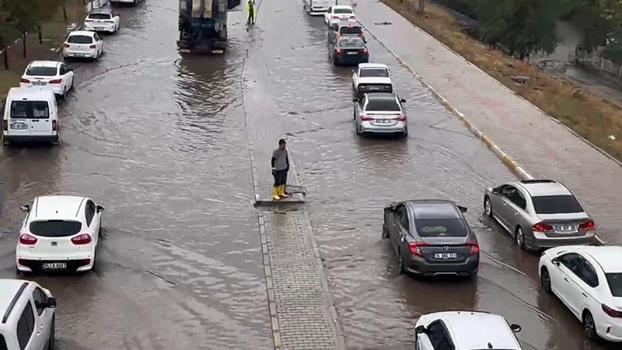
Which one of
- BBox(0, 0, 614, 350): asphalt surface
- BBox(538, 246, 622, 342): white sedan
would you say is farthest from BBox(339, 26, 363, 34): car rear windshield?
BBox(538, 246, 622, 342): white sedan

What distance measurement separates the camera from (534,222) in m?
20.6

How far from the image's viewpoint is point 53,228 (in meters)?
18.6

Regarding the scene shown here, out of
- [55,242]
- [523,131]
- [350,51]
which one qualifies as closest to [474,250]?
[55,242]

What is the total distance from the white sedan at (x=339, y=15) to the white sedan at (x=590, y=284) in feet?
123

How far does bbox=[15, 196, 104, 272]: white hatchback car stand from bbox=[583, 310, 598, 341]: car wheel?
951 centimetres

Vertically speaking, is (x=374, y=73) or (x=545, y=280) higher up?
(x=374, y=73)

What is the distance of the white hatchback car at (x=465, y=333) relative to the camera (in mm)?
13320

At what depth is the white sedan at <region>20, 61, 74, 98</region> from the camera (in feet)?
113

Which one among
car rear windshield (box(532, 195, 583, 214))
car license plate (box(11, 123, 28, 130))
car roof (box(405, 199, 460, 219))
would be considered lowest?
car license plate (box(11, 123, 28, 130))

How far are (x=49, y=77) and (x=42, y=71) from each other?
0.61 meters

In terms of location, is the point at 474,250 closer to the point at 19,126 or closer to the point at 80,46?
the point at 19,126

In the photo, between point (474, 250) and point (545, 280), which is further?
point (474, 250)

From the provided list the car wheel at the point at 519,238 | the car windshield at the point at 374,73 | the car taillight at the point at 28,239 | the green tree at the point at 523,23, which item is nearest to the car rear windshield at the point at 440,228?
the car wheel at the point at 519,238

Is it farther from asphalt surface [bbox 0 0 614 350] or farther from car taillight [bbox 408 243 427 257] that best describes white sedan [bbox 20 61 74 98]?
car taillight [bbox 408 243 427 257]
